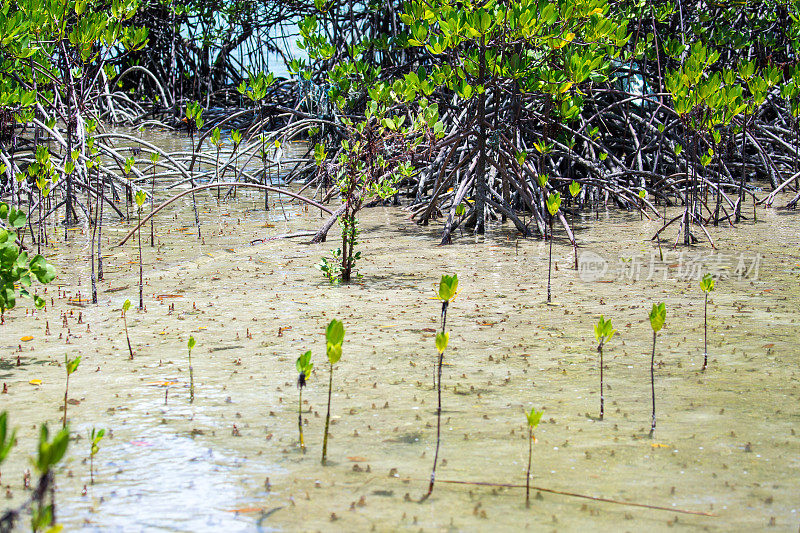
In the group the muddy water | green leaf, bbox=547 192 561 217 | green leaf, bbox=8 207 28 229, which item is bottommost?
the muddy water

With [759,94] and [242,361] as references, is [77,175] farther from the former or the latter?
[759,94]

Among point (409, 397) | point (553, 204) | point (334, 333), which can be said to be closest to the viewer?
point (334, 333)

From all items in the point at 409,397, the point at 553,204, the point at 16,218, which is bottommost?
the point at 409,397

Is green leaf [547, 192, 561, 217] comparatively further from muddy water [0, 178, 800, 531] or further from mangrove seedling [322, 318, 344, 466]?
mangrove seedling [322, 318, 344, 466]

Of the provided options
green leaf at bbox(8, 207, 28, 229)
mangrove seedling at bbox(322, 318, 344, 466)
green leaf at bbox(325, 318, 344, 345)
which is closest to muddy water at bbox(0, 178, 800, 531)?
mangrove seedling at bbox(322, 318, 344, 466)

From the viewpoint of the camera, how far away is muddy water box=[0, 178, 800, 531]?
71.1 inches

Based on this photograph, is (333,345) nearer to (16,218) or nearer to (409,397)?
(409,397)

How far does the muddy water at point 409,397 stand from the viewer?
1.81 metres

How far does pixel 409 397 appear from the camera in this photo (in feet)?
8.11

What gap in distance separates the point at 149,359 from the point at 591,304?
6.12 feet

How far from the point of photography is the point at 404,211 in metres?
6.48

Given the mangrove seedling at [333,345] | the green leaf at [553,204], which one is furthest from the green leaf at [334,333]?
the green leaf at [553,204]

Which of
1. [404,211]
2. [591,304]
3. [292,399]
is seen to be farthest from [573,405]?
[404,211]

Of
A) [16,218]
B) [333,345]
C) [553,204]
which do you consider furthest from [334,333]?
[553,204]
